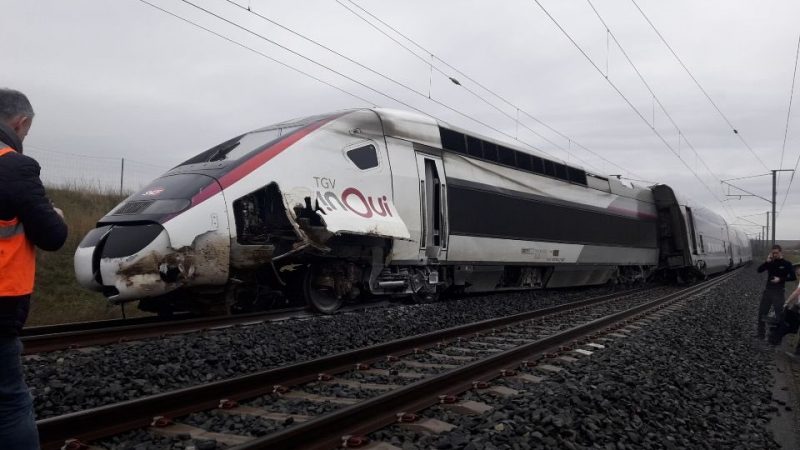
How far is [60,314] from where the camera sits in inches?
423

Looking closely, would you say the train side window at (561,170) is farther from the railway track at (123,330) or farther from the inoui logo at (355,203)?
the railway track at (123,330)

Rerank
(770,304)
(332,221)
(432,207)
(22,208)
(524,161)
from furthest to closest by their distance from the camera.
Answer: (524,161), (432,207), (770,304), (332,221), (22,208)

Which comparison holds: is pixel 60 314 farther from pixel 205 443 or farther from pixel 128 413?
pixel 205 443

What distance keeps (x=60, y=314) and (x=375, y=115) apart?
22.6 feet

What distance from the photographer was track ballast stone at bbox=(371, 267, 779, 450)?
3617mm

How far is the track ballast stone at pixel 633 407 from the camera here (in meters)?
3.62

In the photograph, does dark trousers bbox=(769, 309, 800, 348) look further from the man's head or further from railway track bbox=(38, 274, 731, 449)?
the man's head

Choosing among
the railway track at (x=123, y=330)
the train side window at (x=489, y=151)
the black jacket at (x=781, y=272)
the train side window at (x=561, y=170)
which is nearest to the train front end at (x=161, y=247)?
the railway track at (x=123, y=330)

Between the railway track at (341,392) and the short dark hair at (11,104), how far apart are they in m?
1.85

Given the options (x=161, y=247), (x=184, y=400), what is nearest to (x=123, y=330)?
(x=161, y=247)

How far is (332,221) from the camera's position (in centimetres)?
790

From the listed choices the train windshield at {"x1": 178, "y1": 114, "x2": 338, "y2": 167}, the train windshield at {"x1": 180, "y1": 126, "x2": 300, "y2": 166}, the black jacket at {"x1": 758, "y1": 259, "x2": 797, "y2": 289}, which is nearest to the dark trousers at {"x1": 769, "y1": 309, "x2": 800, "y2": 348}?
the black jacket at {"x1": 758, "y1": 259, "x2": 797, "y2": 289}

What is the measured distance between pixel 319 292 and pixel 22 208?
6.80 meters

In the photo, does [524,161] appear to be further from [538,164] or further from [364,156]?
[364,156]
